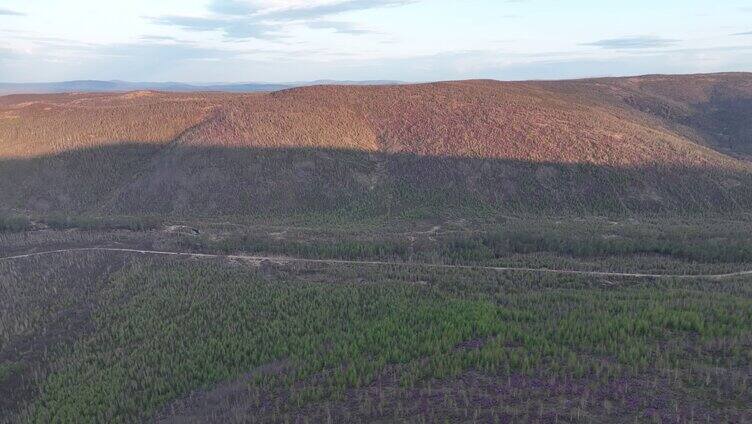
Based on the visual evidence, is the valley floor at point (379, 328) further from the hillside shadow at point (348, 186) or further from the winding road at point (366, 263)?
the hillside shadow at point (348, 186)

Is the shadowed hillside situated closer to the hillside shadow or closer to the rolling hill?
the rolling hill

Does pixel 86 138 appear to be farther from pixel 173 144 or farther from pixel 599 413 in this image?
pixel 599 413

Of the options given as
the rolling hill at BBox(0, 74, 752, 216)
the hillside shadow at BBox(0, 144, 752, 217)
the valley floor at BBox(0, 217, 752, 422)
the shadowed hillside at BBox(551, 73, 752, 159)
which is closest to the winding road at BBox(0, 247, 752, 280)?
the valley floor at BBox(0, 217, 752, 422)

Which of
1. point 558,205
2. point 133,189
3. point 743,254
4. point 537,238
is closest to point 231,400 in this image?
point 537,238

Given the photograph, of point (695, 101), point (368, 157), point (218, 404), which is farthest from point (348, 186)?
point (695, 101)

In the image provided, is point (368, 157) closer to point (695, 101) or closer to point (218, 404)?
point (218, 404)
